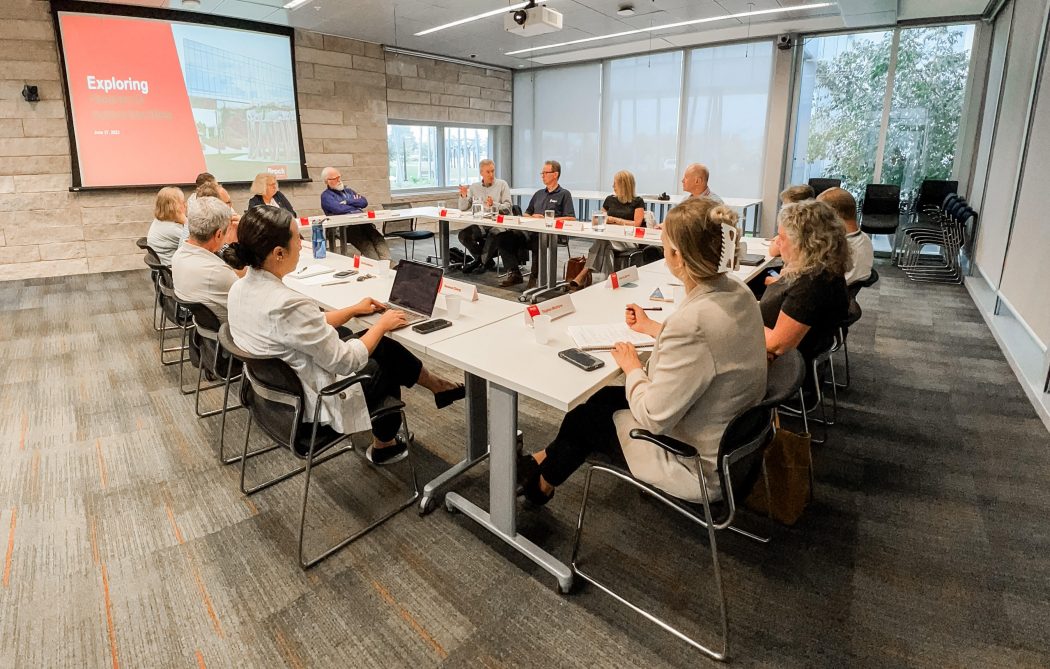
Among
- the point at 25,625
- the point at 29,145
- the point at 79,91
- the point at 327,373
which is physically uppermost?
the point at 79,91

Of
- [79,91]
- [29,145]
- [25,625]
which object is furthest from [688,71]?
[25,625]

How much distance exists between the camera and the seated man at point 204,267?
2.72m

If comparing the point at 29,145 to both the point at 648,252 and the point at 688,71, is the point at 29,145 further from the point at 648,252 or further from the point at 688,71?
the point at 688,71

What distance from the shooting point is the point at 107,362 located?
13.0ft

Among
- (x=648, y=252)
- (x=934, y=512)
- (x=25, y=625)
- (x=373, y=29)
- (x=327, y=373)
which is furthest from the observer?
(x=373, y=29)

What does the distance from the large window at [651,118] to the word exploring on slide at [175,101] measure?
179 inches

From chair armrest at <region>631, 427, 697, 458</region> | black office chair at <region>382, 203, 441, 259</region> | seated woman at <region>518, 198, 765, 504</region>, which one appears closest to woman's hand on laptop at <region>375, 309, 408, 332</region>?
seated woman at <region>518, 198, 765, 504</region>

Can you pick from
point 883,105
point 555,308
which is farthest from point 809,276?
point 883,105

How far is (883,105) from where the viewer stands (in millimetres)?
7520

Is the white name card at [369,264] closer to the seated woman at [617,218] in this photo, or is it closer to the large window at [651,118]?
the seated woman at [617,218]

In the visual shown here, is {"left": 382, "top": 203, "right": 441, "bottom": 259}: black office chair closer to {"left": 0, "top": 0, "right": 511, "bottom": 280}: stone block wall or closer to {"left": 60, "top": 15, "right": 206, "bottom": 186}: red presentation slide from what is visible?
{"left": 0, "top": 0, "right": 511, "bottom": 280}: stone block wall

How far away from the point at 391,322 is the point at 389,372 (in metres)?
0.36

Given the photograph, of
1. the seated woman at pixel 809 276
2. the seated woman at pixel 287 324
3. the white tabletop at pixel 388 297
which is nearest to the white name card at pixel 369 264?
the white tabletop at pixel 388 297

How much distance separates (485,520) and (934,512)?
5.95 ft
